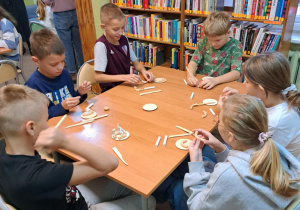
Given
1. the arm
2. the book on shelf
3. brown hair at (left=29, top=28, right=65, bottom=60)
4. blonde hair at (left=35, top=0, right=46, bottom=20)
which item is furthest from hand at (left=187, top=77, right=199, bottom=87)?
blonde hair at (left=35, top=0, right=46, bottom=20)

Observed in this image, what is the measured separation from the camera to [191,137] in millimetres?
1267

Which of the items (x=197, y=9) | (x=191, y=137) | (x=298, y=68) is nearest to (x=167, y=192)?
(x=191, y=137)

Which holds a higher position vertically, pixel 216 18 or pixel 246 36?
pixel 216 18

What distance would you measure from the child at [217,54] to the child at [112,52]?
1.55 ft

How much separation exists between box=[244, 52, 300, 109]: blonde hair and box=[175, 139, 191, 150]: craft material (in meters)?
0.51

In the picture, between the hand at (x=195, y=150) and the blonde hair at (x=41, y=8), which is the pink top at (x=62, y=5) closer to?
the blonde hair at (x=41, y=8)

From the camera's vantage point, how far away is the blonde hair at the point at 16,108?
0.86m

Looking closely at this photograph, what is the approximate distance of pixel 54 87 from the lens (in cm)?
169

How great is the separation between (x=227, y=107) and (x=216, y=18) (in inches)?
45.1

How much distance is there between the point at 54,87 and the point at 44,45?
0.94ft

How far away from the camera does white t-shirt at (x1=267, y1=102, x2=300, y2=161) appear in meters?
1.27

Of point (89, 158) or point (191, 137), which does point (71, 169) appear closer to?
point (89, 158)

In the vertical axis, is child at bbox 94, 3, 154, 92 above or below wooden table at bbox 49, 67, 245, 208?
above

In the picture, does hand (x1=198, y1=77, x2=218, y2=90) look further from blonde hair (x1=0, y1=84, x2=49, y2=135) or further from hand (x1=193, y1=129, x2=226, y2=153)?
blonde hair (x1=0, y1=84, x2=49, y2=135)
